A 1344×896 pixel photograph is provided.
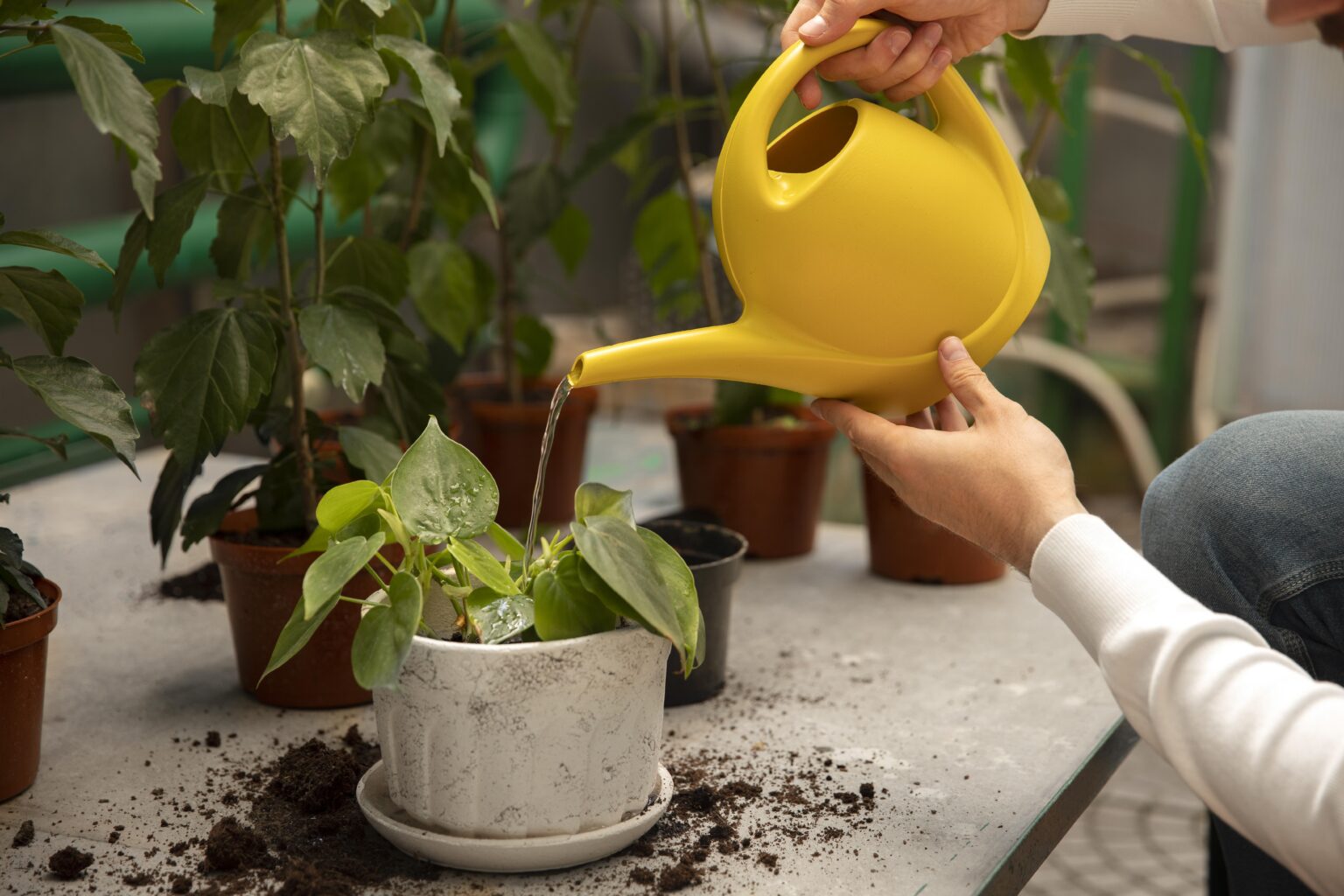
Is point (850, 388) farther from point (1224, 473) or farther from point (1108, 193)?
point (1108, 193)

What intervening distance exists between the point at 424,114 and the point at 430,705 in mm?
649

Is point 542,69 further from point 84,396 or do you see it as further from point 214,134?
point 84,396

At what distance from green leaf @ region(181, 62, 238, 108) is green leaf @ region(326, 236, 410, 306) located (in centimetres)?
31

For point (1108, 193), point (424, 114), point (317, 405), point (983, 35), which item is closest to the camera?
point (983, 35)

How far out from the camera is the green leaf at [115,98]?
33.5 inches

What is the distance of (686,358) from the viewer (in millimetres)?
994

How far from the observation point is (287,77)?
1.02 metres

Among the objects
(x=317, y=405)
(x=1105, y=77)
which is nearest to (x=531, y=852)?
(x=317, y=405)

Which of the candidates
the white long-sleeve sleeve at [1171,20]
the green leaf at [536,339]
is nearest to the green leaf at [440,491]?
the white long-sleeve sleeve at [1171,20]

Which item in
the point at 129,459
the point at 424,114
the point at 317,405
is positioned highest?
the point at 424,114

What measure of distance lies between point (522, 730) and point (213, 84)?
55cm

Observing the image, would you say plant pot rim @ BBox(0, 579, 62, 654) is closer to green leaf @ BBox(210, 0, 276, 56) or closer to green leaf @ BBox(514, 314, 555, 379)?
green leaf @ BBox(210, 0, 276, 56)

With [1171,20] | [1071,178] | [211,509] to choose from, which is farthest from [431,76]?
[1071,178]

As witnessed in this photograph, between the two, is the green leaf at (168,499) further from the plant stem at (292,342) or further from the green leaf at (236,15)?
the green leaf at (236,15)
